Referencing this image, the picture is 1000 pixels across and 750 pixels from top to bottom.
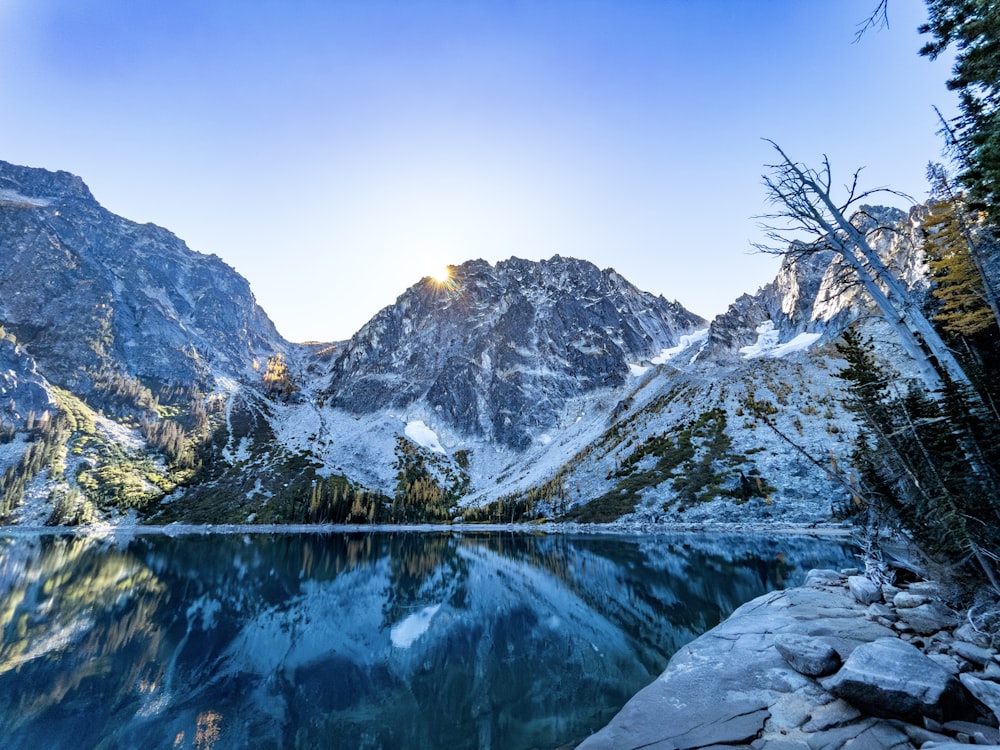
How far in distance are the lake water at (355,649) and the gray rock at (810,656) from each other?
222 inches

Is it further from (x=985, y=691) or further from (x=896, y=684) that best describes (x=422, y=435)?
(x=985, y=691)

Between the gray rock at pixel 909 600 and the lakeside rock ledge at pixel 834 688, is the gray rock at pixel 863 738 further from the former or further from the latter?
the gray rock at pixel 909 600

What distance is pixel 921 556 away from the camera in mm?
12336

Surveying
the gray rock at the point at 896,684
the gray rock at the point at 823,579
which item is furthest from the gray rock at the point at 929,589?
the gray rock at the point at 896,684

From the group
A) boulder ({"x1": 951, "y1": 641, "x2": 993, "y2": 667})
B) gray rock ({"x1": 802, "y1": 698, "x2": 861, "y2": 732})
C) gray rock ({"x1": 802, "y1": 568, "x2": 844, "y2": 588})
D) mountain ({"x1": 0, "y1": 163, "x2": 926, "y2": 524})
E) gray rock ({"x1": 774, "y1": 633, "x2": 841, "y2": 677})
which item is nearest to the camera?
gray rock ({"x1": 802, "y1": 698, "x2": 861, "y2": 732})

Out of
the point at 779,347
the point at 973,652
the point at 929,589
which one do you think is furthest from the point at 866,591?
the point at 779,347

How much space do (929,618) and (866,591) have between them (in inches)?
153

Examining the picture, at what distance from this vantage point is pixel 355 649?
21578 millimetres

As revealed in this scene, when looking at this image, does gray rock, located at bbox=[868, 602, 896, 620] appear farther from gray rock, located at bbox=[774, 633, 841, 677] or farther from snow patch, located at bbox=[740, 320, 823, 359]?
snow patch, located at bbox=[740, 320, 823, 359]

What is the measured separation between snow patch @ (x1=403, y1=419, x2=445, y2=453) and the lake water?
13585 cm

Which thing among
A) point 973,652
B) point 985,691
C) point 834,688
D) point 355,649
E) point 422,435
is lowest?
point 355,649

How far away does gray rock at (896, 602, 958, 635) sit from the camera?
10.3 meters

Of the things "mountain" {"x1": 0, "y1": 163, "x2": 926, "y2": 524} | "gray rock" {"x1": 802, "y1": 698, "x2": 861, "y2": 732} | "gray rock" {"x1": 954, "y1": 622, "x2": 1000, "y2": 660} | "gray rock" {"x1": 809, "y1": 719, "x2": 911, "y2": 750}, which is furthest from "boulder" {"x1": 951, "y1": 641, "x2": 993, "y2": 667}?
"mountain" {"x1": 0, "y1": 163, "x2": 926, "y2": 524}

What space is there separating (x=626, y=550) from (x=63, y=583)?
56.2m
